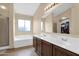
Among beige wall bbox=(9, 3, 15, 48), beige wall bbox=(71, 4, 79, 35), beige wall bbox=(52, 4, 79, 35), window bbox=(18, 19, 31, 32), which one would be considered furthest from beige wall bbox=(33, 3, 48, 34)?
beige wall bbox=(71, 4, 79, 35)

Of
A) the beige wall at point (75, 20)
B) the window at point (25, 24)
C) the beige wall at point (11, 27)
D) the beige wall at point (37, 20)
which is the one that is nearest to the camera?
the beige wall at point (75, 20)

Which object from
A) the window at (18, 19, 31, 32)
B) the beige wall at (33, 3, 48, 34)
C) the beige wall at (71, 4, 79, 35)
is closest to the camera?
the beige wall at (71, 4, 79, 35)

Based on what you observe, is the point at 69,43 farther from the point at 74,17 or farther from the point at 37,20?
the point at 37,20

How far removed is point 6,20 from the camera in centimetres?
498

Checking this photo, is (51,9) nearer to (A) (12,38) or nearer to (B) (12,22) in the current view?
(B) (12,22)

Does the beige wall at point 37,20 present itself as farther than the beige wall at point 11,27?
No

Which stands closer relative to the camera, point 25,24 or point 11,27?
point 25,24

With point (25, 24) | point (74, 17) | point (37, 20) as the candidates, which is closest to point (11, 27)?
point (37, 20)

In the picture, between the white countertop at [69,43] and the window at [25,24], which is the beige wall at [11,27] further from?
the white countertop at [69,43]

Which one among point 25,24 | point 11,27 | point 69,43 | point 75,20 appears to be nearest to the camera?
point 69,43

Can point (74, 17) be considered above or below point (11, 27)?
above

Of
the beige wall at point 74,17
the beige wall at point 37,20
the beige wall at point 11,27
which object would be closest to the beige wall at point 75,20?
the beige wall at point 74,17

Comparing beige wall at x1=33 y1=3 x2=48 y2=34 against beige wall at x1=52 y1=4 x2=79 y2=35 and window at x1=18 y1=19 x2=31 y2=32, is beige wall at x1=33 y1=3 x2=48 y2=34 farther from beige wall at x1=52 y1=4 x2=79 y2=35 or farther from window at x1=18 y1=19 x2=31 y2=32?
beige wall at x1=52 y1=4 x2=79 y2=35

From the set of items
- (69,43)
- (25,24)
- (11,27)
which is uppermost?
(25,24)
